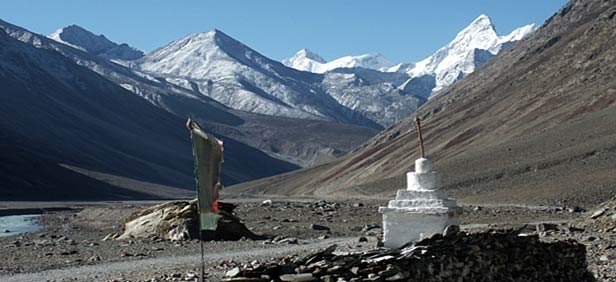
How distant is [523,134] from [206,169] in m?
84.8

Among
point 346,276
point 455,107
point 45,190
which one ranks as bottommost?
point 346,276

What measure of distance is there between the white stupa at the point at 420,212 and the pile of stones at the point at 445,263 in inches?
18.6

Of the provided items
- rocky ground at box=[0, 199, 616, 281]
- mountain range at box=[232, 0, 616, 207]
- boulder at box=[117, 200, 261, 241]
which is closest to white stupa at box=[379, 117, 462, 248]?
rocky ground at box=[0, 199, 616, 281]

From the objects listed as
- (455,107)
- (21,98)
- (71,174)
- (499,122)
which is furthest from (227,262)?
(21,98)

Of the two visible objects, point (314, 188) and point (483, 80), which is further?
point (483, 80)

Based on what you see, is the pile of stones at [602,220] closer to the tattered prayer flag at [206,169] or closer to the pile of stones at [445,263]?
the pile of stones at [445,263]

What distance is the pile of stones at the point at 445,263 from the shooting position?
1309 centimetres

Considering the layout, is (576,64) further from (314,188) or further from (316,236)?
(316,236)

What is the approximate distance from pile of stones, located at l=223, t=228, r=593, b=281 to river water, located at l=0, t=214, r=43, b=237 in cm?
4281

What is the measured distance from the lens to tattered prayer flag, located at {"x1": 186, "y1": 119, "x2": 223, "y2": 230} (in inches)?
469

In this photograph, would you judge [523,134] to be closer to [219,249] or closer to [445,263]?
[219,249]

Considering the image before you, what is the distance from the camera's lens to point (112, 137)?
606 feet

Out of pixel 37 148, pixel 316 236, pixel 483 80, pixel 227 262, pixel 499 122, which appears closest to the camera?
pixel 227 262

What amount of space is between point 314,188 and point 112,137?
71249 millimetres
